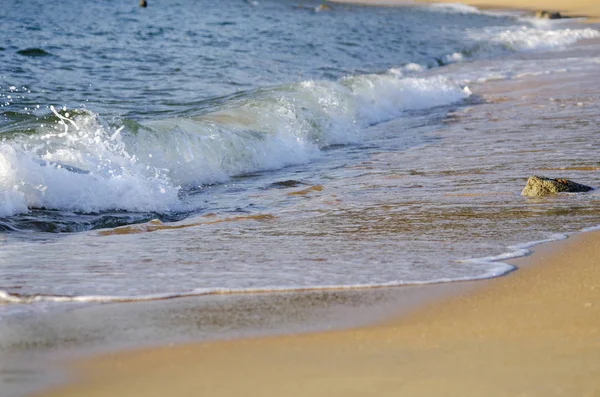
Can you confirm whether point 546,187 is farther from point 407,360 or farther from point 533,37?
point 533,37

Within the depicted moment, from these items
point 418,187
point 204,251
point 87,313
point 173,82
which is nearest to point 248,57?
point 173,82

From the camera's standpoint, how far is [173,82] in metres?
13.4

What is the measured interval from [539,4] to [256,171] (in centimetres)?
3772

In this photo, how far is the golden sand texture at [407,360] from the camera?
9.25 feet

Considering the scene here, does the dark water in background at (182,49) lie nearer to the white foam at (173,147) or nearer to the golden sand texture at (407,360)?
the white foam at (173,147)

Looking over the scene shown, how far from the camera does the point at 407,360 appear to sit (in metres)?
3.05

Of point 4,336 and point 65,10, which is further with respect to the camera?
point 65,10

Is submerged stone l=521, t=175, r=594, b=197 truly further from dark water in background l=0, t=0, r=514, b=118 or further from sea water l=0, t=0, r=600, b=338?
dark water in background l=0, t=0, r=514, b=118

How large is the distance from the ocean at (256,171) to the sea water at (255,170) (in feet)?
0.07

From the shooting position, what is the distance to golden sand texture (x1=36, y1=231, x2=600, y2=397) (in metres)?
2.82

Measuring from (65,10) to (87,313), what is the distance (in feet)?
70.7

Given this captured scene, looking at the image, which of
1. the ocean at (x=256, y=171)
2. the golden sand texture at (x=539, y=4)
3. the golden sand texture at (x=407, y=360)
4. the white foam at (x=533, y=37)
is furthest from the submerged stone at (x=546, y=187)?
the golden sand texture at (x=539, y=4)

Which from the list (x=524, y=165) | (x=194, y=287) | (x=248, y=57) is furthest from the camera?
(x=248, y=57)

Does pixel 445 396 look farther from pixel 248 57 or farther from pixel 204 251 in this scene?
pixel 248 57
